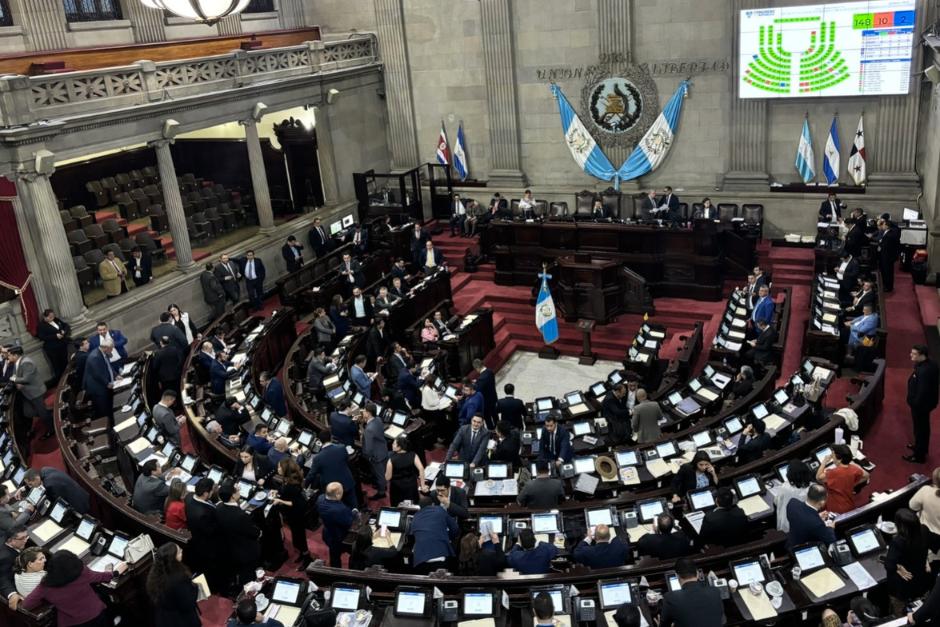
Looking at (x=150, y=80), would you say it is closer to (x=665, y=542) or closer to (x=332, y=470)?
(x=332, y=470)

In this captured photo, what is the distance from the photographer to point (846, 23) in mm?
18047

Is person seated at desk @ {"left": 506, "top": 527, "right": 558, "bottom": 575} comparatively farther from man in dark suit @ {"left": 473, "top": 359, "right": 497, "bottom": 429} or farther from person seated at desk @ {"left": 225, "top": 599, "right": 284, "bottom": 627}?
man in dark suit @ {"left": 473, "top": 359, "right": 497, "bottom": 429}

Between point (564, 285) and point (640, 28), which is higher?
point (640, 28)

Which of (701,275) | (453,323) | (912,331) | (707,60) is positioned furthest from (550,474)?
(707,60)

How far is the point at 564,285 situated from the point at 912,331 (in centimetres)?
677

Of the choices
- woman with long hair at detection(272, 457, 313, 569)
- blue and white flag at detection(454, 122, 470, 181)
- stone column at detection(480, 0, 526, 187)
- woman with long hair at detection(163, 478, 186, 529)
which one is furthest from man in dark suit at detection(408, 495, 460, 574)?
blue and white flag at detection(454, 122, 470, 181)

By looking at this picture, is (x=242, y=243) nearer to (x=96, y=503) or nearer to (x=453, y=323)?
(x=453, y=323)

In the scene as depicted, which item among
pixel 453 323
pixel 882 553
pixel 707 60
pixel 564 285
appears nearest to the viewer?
pixel 882 553

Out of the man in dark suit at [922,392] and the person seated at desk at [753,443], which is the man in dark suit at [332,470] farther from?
the man in dark suit at [922,392]

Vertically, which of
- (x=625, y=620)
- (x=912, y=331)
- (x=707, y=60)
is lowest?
(x=912, y=331)

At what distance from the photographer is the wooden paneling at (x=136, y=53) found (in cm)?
1576

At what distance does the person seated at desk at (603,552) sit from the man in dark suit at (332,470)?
3275 mm

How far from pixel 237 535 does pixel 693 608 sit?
4.93 meters

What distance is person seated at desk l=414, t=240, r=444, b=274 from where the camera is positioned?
19.5 m
